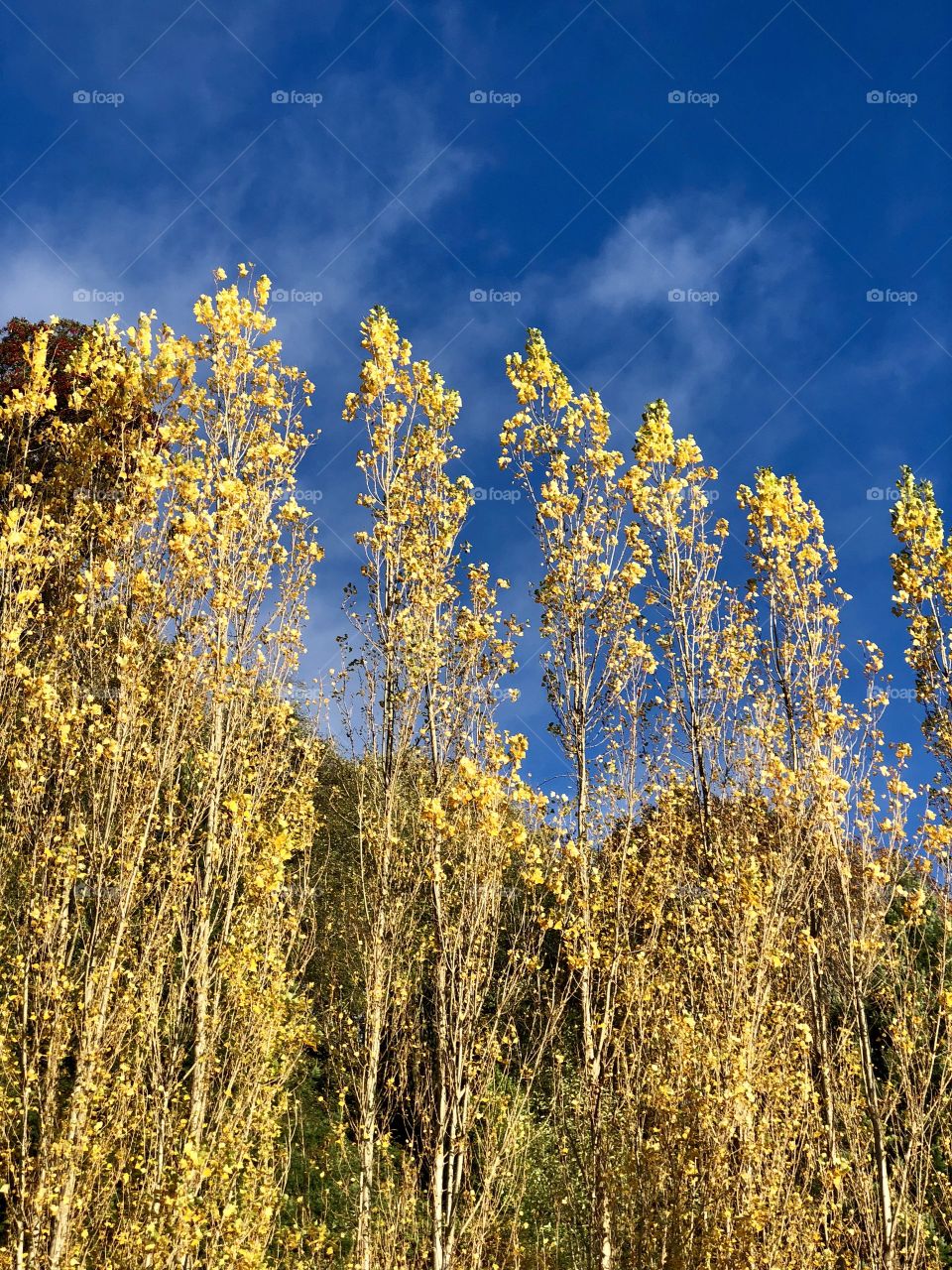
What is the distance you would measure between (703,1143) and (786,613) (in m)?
7.85

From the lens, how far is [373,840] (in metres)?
10.2

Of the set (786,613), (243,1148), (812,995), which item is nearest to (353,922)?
(243,1148)

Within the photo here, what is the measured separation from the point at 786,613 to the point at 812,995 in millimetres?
5195

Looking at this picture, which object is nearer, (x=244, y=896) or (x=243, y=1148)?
(x=243, y=1148)

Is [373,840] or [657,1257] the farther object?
[373,840]

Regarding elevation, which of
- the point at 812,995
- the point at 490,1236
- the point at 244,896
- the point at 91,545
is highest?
the point at 91,545

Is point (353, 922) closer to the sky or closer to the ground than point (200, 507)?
closer to the ground

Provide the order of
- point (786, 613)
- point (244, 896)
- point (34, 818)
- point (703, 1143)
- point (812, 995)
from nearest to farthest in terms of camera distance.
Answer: point (703, 1143)
point (34, 818)
point (244, 896)
point (812, 995)
point (786, 613)

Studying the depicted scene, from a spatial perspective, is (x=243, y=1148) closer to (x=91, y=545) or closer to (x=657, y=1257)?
(x=657, y=1257)

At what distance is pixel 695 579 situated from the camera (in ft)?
44.5

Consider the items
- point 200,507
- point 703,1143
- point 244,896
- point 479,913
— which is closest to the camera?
point 703,1143

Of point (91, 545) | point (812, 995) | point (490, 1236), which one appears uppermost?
point (91, 545)

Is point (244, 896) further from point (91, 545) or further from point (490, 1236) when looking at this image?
point (490, 1236)

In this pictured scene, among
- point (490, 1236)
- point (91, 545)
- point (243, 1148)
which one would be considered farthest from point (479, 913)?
point (91, 545)
